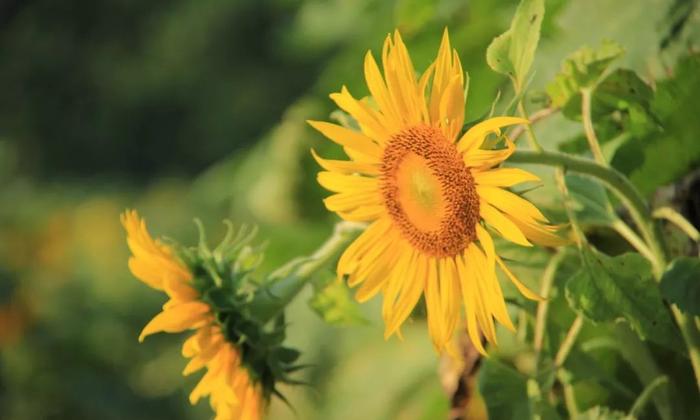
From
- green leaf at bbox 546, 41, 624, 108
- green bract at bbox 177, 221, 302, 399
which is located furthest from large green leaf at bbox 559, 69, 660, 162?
green bract at bbox 177, 221, 302, 399

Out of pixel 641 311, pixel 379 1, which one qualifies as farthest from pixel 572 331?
pixel 379 1

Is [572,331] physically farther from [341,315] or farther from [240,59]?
[240,59]

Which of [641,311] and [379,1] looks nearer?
[641,311]

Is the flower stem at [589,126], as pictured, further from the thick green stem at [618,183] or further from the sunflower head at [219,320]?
the sunflower head at [219,320]

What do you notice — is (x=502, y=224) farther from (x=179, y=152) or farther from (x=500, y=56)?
(x=179, y=152)

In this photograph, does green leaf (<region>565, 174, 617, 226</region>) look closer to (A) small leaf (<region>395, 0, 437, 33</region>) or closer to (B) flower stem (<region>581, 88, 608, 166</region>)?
(B) flower stem (<region>581, 88, 608, 166</region>)

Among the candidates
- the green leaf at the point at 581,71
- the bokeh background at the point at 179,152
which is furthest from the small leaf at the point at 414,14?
the green leaf at the point at 581,71

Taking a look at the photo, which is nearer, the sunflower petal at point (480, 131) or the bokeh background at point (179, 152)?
the sunflower petal at point (480, 131)
